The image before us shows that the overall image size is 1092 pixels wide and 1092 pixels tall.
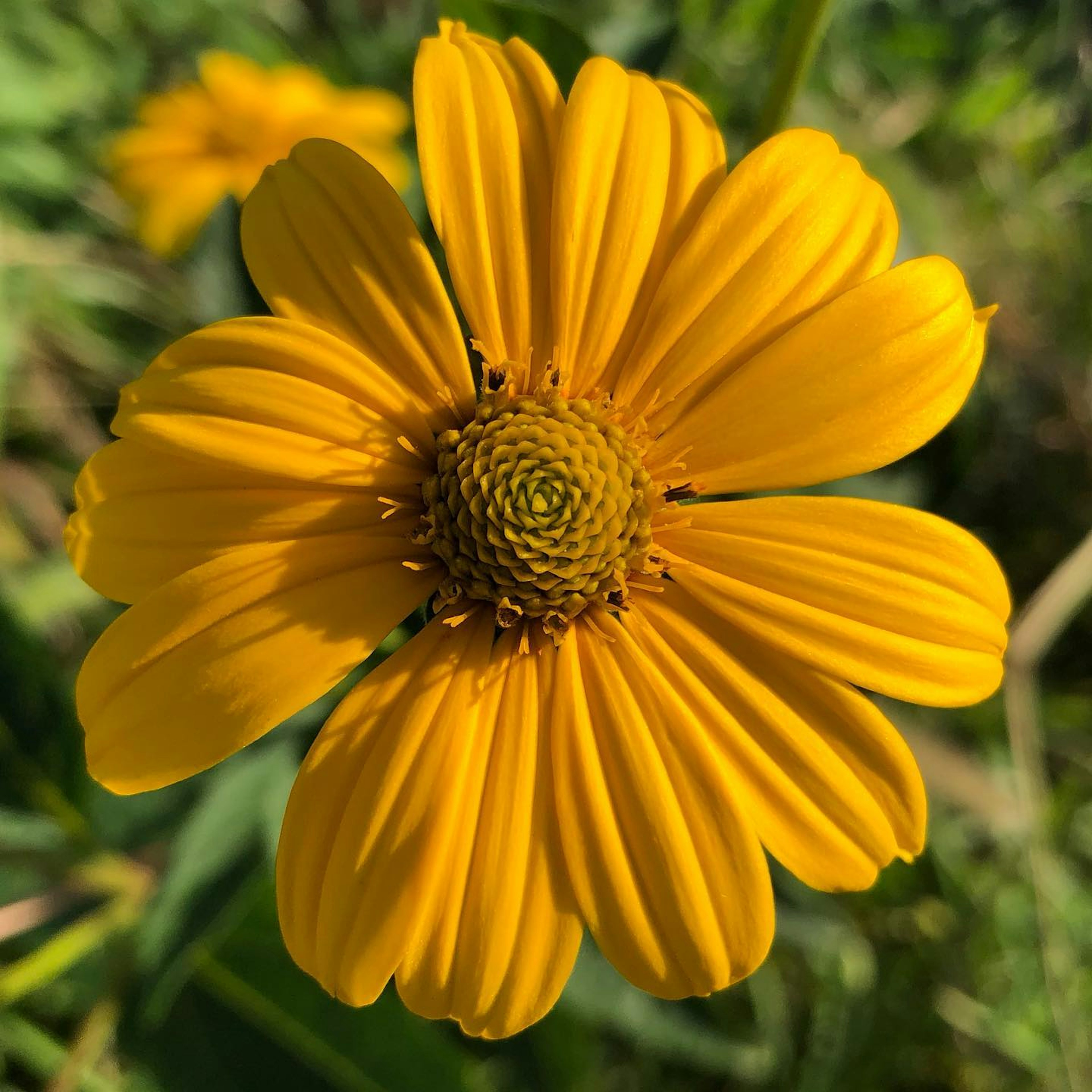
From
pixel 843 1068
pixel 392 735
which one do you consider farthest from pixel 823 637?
pixel 843 1068

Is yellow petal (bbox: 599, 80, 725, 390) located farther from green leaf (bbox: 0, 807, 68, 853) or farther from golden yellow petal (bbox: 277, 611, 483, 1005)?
green leaf (bbox: 0, 807, 68, 853)

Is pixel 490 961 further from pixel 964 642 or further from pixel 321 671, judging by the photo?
pixel 964 642

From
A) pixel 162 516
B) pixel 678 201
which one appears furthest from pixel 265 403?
pixel 678 201

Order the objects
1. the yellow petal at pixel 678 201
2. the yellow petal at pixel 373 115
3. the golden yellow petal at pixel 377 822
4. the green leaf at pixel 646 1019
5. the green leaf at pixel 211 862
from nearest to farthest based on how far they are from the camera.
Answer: the golden yellow petal at pixel 377 822 < the yellow petal at pixel 678 201 < the green leaf at pixel 211 862 < the green leaf at pixel 646 1019 < the yellow petal at pixel 373 115

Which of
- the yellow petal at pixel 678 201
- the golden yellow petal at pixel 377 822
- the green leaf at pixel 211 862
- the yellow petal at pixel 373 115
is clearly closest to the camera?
the golden yellow petal at pixel 377 822

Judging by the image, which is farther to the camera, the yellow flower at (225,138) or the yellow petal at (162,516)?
the yellow flower at (225,138)

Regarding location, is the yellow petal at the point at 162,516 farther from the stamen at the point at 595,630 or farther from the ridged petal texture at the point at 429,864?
the stamen at the point at 595,630

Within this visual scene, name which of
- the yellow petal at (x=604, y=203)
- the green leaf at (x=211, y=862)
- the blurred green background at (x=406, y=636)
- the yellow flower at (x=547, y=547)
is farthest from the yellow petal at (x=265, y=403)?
the green leaf at (x=211, y=862)

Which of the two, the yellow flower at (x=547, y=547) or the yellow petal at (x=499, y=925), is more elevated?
the yellow flower at (x=547, y=547)
